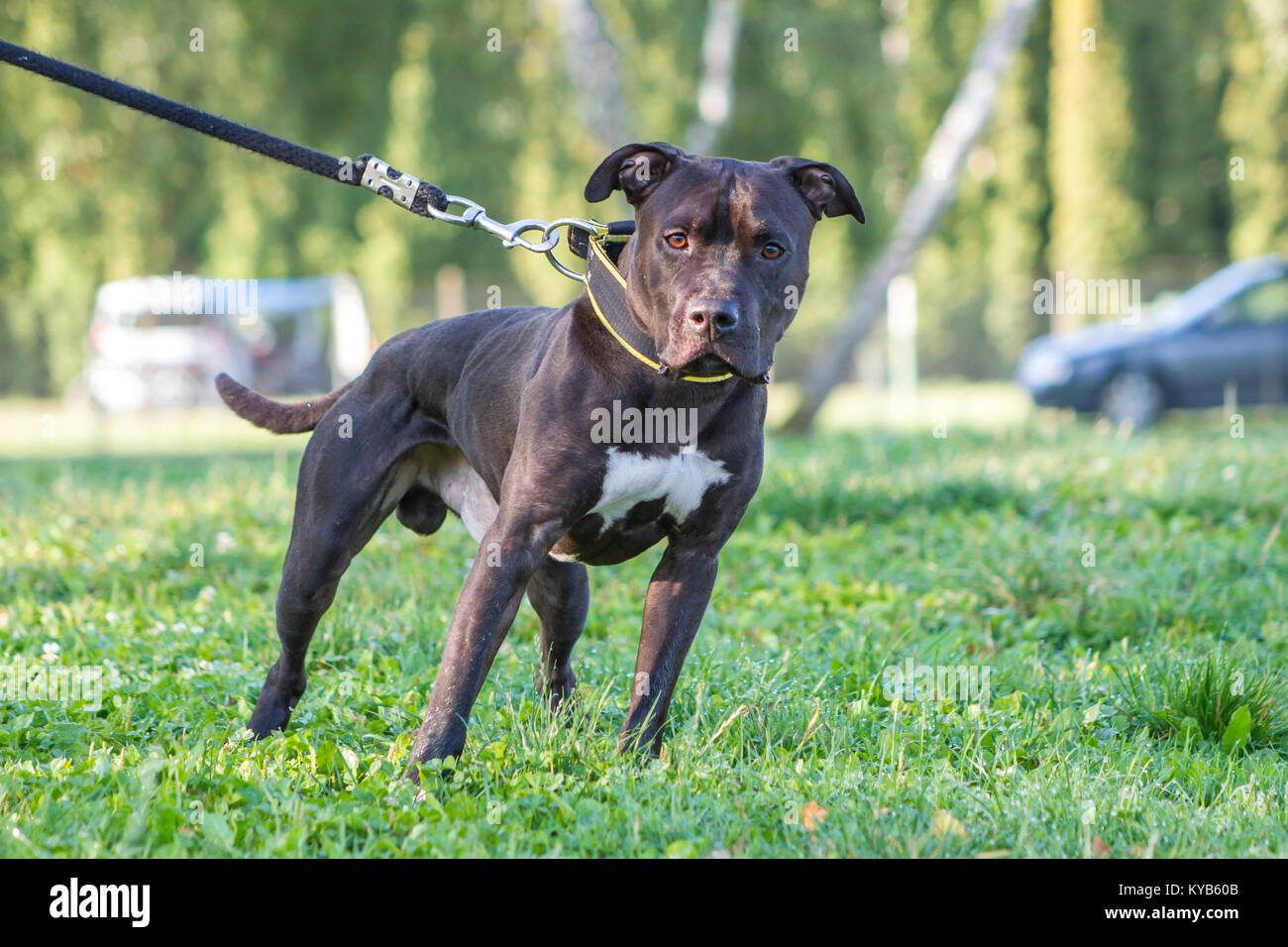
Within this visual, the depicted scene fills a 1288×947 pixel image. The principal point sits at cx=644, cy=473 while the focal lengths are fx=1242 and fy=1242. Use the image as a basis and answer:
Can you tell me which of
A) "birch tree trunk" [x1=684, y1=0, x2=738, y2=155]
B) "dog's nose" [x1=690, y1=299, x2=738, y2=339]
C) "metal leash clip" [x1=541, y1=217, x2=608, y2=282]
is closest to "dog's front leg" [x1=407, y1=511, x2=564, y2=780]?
"dog's nose" [x1=690, y1=299, x2=738, y2=339]

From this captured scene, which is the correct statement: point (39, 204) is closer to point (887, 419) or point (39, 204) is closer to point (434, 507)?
point (887, 419)

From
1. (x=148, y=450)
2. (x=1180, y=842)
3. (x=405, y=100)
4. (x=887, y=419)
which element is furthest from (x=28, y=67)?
(x=405, y=100)

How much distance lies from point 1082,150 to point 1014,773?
2107 cm

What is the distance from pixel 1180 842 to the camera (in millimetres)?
2646

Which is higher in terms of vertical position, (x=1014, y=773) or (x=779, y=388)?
(x=779, y=388)

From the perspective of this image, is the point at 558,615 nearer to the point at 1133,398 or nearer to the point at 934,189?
the point at 934,189

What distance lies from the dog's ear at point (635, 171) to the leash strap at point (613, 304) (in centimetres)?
16

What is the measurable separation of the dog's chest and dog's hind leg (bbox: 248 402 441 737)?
0.64 m

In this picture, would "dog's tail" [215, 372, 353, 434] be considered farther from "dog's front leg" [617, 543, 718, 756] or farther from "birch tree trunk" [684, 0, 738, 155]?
"birch tree trunk" [684, 0, 738, 155]

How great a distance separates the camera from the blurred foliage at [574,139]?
523 inches

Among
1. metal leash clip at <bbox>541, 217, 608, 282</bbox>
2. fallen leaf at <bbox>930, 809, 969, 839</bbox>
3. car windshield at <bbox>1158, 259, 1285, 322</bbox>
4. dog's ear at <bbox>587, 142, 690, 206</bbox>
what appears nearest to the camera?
fallen leaf at <bbox>930, 809, 969, 839</bbox>

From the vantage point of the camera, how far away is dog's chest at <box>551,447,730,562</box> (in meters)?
3.07

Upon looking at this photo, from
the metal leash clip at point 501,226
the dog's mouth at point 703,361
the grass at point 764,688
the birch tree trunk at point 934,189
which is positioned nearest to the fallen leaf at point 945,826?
the grass at point 764,688

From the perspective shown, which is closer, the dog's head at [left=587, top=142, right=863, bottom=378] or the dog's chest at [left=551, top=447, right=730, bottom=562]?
the dog's head at [left=587, top=142, right=863, bottom=378]
